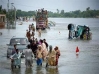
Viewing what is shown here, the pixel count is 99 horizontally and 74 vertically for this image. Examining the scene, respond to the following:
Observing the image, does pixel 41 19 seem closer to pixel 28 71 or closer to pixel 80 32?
pixel 80 32

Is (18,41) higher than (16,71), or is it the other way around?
(18,41)

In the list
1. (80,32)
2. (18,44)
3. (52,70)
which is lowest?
(80,32)

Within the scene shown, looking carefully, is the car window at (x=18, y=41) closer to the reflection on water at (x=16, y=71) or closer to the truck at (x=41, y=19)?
the reflection on water at (x=16, y=71)

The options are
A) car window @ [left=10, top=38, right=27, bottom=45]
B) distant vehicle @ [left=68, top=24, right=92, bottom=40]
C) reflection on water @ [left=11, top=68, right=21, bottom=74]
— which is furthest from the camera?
distant vehicle @ [left=68, top=24, right=92, bottom=40]

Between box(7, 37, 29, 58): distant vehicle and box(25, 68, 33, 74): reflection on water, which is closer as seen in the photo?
box(25, 68, 33, 74): reflection on water

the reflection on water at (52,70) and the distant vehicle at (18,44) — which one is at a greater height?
the distant vehicle at (18,44)

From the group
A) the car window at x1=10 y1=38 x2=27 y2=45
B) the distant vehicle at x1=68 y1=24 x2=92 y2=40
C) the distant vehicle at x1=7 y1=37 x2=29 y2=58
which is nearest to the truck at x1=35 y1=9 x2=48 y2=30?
the distant vehicle at x1=68 y1=24 x2=92 y2=40

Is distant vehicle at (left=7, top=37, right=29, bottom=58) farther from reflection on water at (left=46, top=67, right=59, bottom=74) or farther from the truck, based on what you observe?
the truck

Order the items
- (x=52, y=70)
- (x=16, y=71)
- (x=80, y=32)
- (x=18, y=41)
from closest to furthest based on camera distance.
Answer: (x=16, y=71) → (x=52, y=70) → (x=18, y=41) → (x=80, y=32)

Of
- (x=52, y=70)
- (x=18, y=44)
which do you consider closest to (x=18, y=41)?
(x=18, y=44)

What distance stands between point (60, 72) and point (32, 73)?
1.22 metres

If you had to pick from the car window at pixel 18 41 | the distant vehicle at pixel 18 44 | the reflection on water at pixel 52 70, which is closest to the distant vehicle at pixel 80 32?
the car window at pixel 18 41

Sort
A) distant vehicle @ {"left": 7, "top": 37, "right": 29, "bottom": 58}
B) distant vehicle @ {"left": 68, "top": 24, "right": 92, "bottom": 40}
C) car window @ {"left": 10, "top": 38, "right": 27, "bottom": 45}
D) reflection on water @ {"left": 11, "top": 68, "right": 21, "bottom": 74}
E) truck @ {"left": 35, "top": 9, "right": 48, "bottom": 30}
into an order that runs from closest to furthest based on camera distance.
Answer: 1. reflection on water @ {"left": 11, "top": 68, "right": 21, "bottom": 74}
2. distant vehicle @ {"left": 7, "top": 37, "right": 29, "bottom": 58}
3. car window @ {"left": 10, "top": 38, "right": 27, "bottom": 45}
4. distant vehicle @ {"left": 68, "top": 24, "right": 92, "bottom": 40}
5. truck @ {"left": 35, "top": 9, "right": 48, "bottom": 30}

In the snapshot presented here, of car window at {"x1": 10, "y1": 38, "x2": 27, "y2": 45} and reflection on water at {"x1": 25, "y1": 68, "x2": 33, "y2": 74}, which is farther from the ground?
car window at {"x1": 10, "y1": 38, "x2": 27, "y2": 45}
